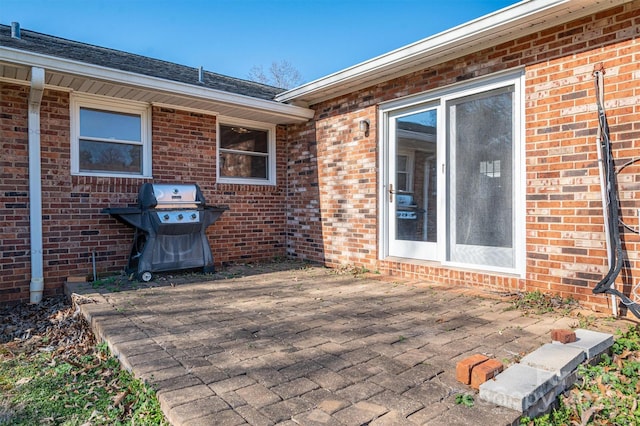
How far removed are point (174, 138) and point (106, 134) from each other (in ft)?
2.95

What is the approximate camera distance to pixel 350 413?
71.0 inches

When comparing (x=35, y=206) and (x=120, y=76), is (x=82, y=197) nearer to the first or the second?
(x=35, y=206)

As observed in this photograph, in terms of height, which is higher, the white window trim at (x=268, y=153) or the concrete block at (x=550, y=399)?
the white window trim at (x=268, y=153)

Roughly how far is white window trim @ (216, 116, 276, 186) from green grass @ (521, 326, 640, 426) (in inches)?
213

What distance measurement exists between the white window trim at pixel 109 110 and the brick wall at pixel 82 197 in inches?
3.1

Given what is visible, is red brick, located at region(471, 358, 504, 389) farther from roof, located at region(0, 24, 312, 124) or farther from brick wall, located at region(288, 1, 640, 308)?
roof, located at region(0, 24, 312, 124)

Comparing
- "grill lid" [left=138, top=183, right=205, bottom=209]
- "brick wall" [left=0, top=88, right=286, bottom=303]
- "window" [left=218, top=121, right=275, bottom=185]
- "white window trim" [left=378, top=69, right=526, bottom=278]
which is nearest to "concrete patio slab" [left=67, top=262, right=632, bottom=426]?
"white window trim" [left=378, top=69, right=526, bottom=278]

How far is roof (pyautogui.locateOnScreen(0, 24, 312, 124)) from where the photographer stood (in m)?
4.36

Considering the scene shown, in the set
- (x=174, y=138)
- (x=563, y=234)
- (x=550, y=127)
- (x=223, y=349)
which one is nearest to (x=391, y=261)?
(x=563, y=234)

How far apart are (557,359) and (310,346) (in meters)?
1.49

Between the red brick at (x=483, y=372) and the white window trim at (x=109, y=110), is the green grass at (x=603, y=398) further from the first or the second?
the white window trim at (x=109, y=110)

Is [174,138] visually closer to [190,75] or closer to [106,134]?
[106,134]

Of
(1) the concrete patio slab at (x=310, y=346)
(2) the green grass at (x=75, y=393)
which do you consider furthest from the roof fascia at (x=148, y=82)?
(2) the green grass at (x=75, y=393)

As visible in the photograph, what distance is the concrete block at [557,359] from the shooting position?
2121 mm
